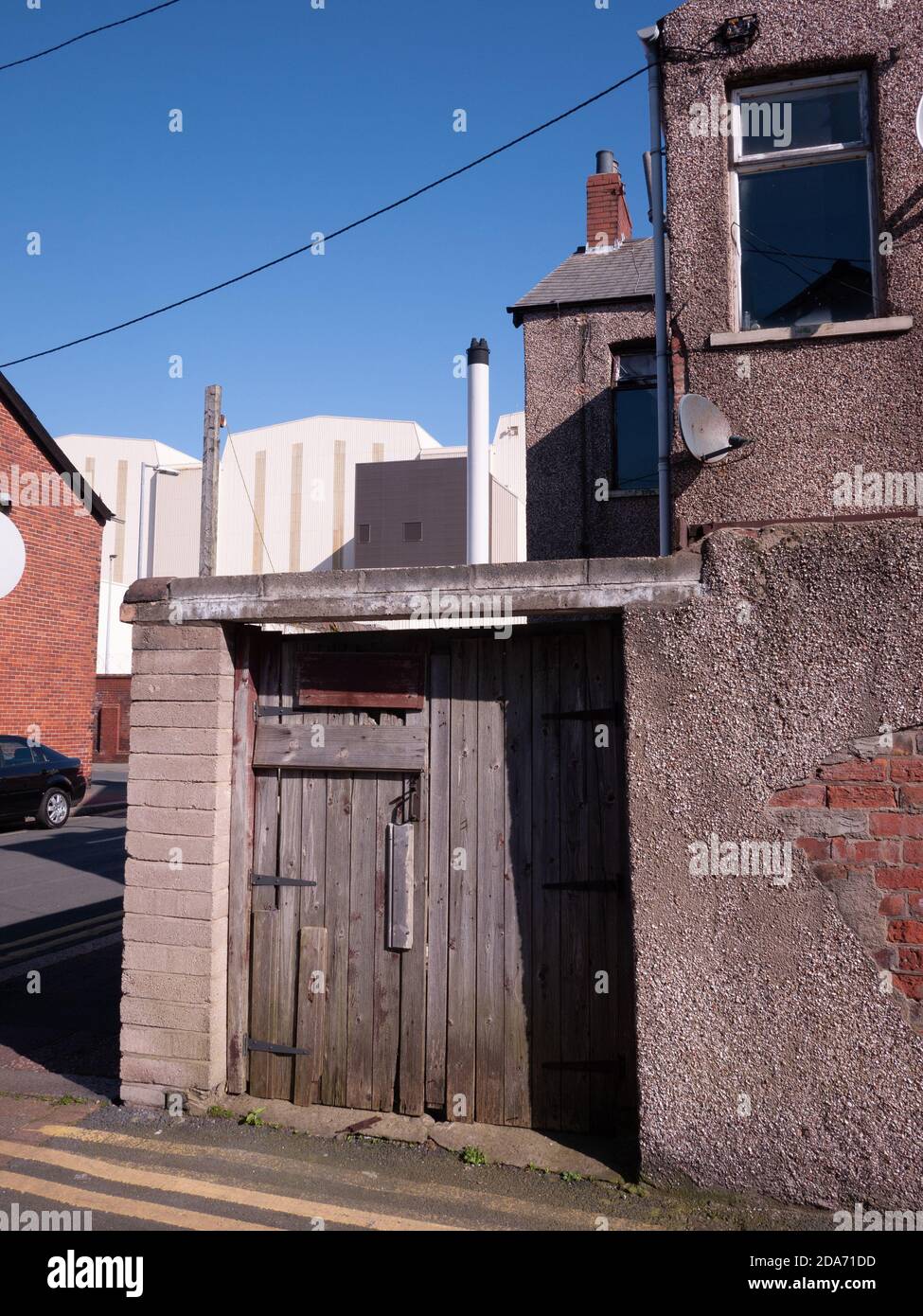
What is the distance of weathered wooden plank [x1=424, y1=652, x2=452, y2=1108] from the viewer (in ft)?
15.5

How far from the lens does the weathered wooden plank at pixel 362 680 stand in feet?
16.1

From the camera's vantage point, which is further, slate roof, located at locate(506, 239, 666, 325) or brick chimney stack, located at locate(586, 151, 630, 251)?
brick chimney stack, located at locate(586, 151, 630, 251)

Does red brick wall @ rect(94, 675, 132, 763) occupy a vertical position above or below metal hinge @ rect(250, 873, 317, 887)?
above

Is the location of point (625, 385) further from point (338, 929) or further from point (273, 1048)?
point (273, 1048)

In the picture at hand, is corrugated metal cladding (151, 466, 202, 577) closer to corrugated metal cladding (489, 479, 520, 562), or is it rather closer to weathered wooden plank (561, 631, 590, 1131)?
corrugated metal cladding (489, 479, 520, 562)

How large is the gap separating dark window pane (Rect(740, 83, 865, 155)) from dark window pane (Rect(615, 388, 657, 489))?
466 centimetres

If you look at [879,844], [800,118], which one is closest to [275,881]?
[879,844]

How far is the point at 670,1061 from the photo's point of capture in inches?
161

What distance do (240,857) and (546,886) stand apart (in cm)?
165

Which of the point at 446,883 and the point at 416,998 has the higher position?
the point at 446,883

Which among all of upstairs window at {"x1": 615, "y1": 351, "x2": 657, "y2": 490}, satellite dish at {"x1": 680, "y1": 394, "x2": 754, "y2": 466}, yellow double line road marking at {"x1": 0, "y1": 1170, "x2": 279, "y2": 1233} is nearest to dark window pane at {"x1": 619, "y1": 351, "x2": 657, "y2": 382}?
upstairs window at {"x1": 615, "y1": 351, "x2": 657, "y2": 490}

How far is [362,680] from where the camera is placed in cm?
499

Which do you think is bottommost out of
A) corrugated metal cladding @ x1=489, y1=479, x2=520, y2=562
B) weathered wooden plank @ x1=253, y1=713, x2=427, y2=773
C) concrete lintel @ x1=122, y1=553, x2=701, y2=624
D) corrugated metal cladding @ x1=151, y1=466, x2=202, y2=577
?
weathered wooden plank @ x1=253, y1=713, x2=427, y2=773
